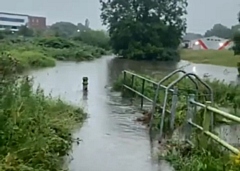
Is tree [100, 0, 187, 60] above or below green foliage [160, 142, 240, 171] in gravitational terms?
above

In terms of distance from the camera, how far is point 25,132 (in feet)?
20.8

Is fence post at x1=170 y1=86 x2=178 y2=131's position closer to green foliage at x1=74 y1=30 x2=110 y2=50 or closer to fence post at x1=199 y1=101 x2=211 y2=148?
fence post at x1=199 y1=101 x2=211 y2=148

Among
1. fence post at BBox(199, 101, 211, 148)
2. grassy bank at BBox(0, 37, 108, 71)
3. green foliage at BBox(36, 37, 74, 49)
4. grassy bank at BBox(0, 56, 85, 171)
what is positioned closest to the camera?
grassy bank at BBox(0, 56, 85, 171)

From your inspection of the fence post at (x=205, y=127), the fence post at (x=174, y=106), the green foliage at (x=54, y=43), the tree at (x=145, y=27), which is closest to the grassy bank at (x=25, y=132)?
the fence post at (x=174, y=106)

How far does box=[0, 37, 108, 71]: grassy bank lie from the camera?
110ft

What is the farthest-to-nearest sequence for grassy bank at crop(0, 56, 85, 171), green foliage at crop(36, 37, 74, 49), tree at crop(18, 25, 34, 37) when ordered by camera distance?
tree at crop(18, 25, 34, 37), green foliage at crop(36, 37, 74, 49), grassy bank at crop(0, 56, 85, 171)

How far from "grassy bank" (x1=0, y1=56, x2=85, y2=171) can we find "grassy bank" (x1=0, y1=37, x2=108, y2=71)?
31.0 ft

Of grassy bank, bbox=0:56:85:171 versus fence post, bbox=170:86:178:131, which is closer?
grassy bank, bbox=0:56:85:171

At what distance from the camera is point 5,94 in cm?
671

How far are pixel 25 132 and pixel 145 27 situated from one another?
4926 centimetres

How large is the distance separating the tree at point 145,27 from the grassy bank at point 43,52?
3799 mm

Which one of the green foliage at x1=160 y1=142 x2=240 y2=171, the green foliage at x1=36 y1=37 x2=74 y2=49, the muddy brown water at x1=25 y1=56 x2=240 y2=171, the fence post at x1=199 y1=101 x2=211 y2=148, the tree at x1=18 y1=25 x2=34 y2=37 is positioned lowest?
the muddy brown water at x1=25 y1=56 x2=240 y2=171

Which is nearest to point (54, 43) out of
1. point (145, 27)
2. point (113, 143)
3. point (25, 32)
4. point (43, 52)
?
point (145, 27)

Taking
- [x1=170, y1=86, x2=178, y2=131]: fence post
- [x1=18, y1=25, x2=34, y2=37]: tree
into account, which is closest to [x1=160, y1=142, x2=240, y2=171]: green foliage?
[x1=170, y1=86, x2=178, y2=131]: fence post
